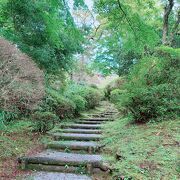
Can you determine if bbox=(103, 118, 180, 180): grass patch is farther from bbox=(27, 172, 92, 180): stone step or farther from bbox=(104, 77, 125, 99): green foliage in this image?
bbox=(104, 77, 125, 99): green foliage

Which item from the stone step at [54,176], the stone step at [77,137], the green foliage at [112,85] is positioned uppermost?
the green foliage at [112,85]

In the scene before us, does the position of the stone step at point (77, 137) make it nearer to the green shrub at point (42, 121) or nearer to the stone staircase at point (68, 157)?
the stone staircase at point (68, 157)

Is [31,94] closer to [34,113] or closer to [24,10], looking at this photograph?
[34,113]

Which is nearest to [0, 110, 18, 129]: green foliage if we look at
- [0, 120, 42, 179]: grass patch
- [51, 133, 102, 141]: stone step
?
[0, 120, 42, 179]: grass patch

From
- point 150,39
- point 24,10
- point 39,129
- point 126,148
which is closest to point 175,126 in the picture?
point 126,148

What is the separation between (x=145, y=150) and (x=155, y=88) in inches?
85.5

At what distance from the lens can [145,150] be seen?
509cm

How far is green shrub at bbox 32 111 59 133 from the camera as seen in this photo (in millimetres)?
6852

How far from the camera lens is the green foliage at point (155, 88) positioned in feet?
22.1

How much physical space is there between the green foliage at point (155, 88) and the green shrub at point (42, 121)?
2.03 metres

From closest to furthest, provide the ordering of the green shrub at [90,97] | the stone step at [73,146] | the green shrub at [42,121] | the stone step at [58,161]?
the stone step at [58,161] → the stone step at [73,146] → the green shrub at [42,121] → the green shrub at [90,97]

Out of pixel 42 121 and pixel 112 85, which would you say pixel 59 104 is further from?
pixel 112 85

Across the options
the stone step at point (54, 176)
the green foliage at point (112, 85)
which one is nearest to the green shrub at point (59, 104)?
the stone step at point (54, 176)

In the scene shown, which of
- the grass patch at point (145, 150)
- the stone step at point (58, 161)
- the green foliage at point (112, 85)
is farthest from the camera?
the green foliage at point (112, 85)
